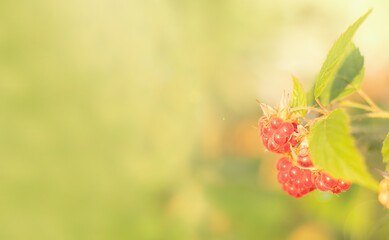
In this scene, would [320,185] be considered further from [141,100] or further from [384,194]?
[141,100]

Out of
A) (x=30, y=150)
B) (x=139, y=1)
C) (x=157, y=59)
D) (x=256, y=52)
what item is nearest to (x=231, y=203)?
(x=256, y=52)

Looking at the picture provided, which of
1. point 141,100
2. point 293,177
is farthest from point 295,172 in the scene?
point 141,100

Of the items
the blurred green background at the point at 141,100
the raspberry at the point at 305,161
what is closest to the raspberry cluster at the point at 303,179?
the raspberry at the point at 305,161

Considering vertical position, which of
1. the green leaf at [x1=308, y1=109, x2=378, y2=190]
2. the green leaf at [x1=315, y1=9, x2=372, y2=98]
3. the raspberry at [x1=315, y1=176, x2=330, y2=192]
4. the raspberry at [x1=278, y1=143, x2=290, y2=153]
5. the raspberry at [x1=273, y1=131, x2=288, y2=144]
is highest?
the green leaf at [x1=315, y1=9, x2=372, y2=98]

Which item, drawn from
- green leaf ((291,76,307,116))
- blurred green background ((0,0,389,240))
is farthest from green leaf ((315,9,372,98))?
blurred green background ((0,0,389,240))

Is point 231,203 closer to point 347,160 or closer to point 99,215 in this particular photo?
point 99,215

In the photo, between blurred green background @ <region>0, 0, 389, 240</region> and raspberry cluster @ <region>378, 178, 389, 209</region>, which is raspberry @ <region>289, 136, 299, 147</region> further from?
blurred green background @ <region>0, 0, 389, 240</region>
